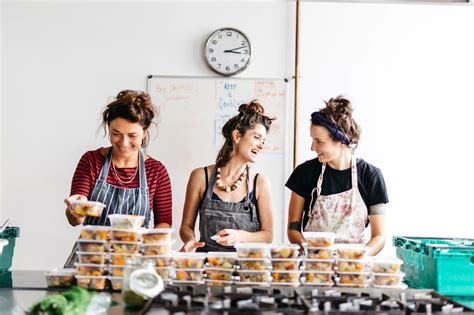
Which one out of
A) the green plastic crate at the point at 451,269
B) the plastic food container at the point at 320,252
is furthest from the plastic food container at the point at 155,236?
the green plastic crate at the point at 451,269

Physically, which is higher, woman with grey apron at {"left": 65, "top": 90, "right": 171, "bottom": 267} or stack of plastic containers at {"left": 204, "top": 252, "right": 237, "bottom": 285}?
woman with grey apron at {"left": 65, "top": 90, "right": 171, "bottom": 267}

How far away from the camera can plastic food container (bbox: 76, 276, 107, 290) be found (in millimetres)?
2320

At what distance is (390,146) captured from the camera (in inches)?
185

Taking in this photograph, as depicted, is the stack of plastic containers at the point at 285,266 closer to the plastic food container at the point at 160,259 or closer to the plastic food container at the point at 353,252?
the plastic food container at the point at 353,252

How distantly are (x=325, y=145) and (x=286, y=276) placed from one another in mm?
975

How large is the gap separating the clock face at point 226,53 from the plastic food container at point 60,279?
98.5 inches

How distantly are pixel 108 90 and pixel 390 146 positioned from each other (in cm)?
208

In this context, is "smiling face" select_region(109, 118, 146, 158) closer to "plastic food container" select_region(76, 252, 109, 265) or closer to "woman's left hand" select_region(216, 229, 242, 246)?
"woman's left hand" select_region(216, 229, 242, 246)

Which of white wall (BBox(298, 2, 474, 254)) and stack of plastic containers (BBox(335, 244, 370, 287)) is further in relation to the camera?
white wall (BBox(298, 2, 474, 254))

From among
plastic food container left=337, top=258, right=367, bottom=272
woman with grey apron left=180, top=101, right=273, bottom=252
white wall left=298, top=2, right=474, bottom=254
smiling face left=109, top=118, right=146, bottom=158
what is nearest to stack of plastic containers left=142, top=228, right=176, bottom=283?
plastic food container left=337, top=258, right=367, bottom=272

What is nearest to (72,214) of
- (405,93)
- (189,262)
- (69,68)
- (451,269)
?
(189,262)

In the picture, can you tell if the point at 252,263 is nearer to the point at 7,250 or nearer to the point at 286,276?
the point at 286,276

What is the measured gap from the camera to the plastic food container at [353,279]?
7.64 ft

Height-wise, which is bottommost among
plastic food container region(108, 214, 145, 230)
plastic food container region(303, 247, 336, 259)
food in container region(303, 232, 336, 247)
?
plastic food container region(303, 247, 336, 259)
